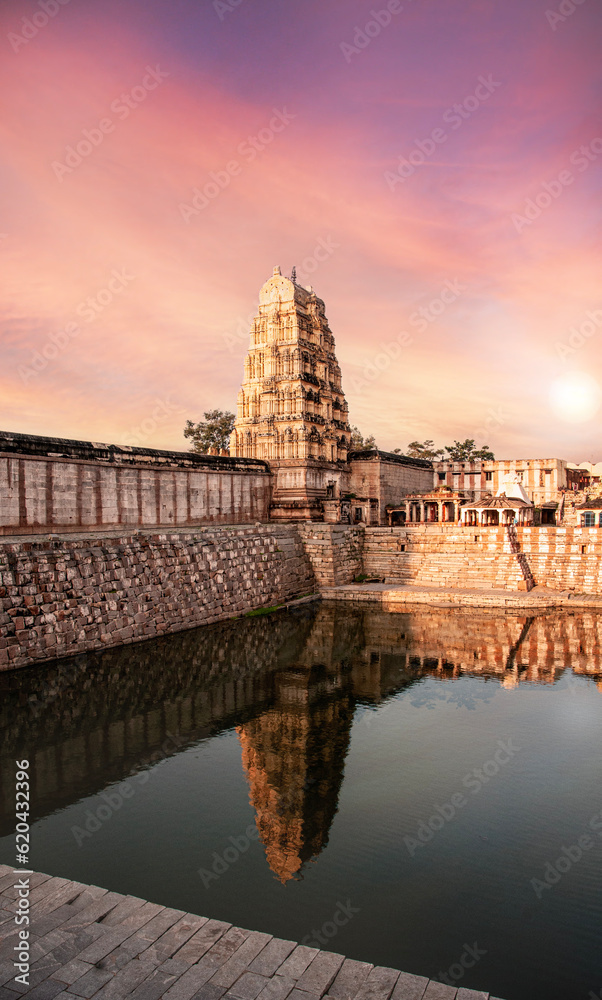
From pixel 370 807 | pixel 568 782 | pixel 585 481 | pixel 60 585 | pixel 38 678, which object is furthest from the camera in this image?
pixel 585 481

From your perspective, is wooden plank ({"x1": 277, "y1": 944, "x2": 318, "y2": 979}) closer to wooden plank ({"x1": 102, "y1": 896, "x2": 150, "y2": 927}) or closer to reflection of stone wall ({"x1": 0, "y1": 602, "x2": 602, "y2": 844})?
wooden plank ({"x1": 102, "y1": 896, "x2": 150, "y2": 927})

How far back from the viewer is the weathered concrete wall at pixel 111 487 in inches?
938

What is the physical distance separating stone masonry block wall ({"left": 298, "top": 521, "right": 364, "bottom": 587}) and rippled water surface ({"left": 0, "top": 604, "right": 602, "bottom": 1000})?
13020 millimetres

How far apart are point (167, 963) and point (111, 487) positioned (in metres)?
23.6

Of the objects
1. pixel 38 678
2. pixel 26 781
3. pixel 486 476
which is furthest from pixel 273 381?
pixel 26 781

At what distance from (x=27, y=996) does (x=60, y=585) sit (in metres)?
15.1

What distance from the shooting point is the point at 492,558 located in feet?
107

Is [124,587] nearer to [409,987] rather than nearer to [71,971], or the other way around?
[71,971]

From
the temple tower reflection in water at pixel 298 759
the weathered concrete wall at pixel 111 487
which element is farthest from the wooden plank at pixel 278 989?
the weathered concrete wall at pixel 111 487

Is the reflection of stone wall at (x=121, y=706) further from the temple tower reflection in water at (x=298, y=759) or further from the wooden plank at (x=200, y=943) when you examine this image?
the wooden plank at (x=200, y=943)

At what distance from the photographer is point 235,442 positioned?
41.9 m

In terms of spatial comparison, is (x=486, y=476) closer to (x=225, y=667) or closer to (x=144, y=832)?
(x=225, y=667)

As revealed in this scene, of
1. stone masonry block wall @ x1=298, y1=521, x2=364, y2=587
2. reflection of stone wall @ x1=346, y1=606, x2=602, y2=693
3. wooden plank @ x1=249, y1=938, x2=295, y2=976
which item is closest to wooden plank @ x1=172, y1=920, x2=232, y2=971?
wooden plank @ x1=249, y1=938, x2=295, y2=976

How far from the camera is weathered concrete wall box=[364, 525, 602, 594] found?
3114 cm
